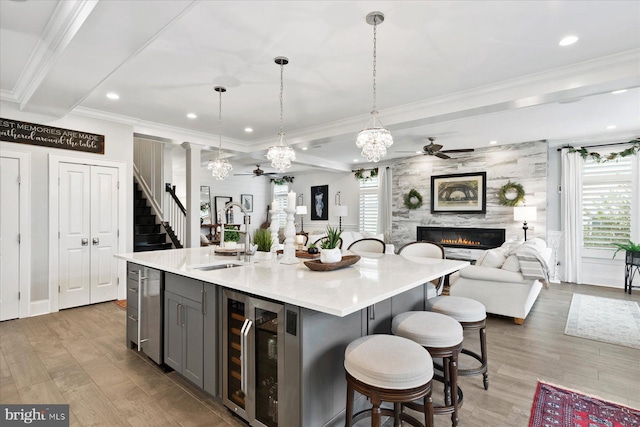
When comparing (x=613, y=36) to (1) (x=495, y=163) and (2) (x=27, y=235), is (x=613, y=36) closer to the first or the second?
(1) (x=495, y=163)

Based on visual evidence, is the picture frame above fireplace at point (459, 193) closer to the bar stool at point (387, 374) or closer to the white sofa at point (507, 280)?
the white sofa at point (507, 280)

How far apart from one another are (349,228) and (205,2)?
806 cm

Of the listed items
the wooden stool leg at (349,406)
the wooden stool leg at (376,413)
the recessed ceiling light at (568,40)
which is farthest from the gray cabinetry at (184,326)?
the recessed ceiling light at (568,40)

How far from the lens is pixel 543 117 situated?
16.4ft

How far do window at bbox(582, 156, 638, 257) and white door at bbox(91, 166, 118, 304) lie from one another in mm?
8359

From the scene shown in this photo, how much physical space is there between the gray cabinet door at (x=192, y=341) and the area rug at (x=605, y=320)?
3934 millimetres

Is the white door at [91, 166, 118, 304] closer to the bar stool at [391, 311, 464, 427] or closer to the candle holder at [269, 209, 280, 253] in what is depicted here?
the candle holder at [269, 209, 280, 253]

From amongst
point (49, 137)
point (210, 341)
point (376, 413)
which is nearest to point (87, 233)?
point (49, 137)

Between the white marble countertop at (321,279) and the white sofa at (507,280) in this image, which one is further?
the white sofa at (507,280)

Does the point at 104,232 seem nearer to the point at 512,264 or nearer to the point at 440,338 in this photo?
the point at 440,338

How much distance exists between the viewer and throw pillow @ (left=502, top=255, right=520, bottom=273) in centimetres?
405

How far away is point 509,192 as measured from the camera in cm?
686

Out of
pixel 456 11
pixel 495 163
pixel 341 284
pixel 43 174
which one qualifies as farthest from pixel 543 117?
pixel 43 174

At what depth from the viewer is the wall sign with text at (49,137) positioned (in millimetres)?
4113
